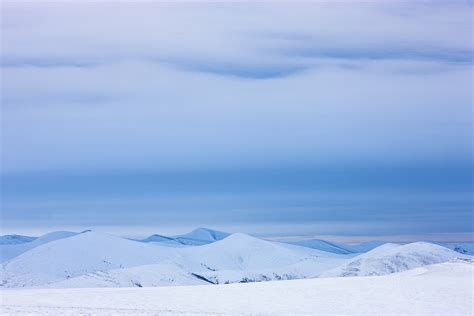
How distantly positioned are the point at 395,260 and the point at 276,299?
57.0 metres

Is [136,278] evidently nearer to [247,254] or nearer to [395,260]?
[395,260]

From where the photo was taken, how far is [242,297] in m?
34.1

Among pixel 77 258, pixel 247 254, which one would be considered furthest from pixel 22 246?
pixel 247 254

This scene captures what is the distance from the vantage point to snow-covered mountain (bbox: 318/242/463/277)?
85.9 meters

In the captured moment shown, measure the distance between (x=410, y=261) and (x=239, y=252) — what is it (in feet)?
101

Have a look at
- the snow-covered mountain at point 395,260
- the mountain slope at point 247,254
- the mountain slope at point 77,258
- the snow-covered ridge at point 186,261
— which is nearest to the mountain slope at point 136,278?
the snow-covered ridge at point 186,261

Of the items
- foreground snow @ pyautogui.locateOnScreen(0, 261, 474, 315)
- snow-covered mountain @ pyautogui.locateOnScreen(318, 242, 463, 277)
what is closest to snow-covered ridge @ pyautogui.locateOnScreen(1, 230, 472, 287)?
snow-covered mountain @ pyautogui.locateOnScreen(318, 242, 463, 277)

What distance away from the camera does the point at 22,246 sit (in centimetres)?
10131

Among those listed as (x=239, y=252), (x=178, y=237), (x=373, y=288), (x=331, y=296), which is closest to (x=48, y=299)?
(x=331, y=296)

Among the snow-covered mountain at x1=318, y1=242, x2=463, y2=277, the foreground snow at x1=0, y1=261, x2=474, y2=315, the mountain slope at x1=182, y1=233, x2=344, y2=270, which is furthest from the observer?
the mountain slope at x1=182, y1=233, x2=344, y2=270

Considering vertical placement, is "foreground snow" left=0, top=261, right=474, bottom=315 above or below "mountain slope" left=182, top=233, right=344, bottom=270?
below

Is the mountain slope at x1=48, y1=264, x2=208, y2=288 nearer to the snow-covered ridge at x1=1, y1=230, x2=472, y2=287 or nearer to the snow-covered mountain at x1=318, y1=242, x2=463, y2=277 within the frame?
the snow-covered ridge at x1=1, y1=230, x2=472, y2=287

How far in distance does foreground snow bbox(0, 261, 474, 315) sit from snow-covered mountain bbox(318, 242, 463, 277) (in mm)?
46535

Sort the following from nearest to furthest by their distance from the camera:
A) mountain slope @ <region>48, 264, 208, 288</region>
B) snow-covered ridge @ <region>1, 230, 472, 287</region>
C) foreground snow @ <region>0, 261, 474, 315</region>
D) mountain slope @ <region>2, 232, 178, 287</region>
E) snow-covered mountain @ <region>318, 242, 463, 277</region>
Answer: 1. foreground snow @ <region>0, 261, 474, 315</region>
2. mountain slope @ <region>48, 264, 208, 288</region>
3. snow-covered ridge @ <region>1, 230, 472, 287</region>
4. mountain slope @ <region>2, 232, 178, 287</region>
5. snow-covered mountain @ <region>318, 242, 463, 277</region>
